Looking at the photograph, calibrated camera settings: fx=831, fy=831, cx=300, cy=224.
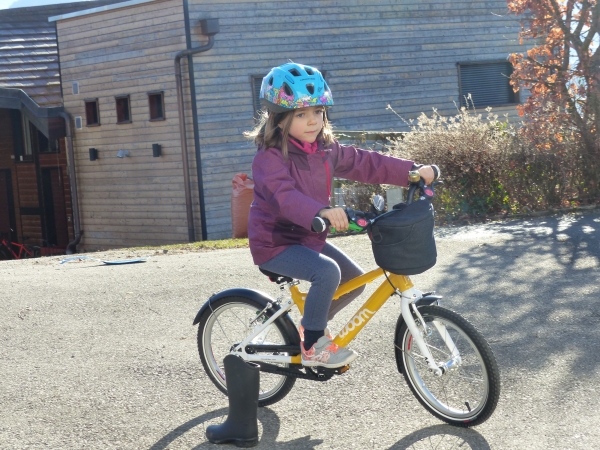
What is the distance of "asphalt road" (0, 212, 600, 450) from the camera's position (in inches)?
169

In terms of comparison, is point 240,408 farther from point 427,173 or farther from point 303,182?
point 427,173

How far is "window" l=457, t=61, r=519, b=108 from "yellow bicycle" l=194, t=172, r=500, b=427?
61.4 feet

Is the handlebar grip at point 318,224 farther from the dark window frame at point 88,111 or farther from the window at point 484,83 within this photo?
the window at point 484,83

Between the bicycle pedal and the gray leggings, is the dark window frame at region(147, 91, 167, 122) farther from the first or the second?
the bicycle pedal

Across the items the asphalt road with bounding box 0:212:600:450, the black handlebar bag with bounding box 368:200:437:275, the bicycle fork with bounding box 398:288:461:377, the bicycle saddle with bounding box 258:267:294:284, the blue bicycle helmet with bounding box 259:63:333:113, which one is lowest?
the asphalt road with bounding box 0:212:600:450

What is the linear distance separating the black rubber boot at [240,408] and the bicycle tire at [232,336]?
0.30 meters

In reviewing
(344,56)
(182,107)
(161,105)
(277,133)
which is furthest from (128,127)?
(277,133)

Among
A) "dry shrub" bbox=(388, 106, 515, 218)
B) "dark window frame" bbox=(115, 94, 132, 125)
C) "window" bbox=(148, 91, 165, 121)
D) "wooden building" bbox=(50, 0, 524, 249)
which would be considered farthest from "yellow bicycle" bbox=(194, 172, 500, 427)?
"dark window frame" bbox=(115, 94, 132, 125)

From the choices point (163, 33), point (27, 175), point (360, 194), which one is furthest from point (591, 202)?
point (27, 175)

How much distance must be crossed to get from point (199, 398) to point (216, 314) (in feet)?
1.69

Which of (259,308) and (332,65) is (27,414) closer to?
(259,308)

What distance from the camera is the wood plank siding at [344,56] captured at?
19.7 meters

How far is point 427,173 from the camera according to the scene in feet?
14.0

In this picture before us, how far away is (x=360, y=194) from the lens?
42.2 ft
